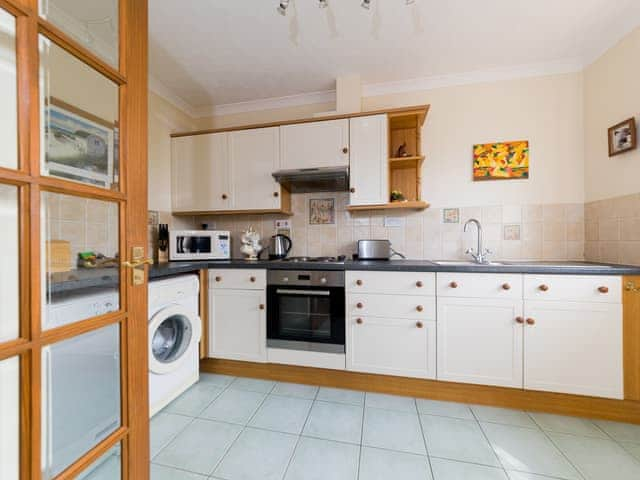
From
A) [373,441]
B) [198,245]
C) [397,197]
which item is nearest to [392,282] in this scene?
[397,197]

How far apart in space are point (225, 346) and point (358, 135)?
1994 mm

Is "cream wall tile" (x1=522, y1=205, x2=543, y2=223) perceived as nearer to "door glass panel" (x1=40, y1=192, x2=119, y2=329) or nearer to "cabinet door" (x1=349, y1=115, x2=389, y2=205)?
"cabinet door" (x1=349, y1=115, x2=389, y2=205)

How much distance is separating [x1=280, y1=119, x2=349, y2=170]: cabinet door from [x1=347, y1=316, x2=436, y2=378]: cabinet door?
50.6 inches

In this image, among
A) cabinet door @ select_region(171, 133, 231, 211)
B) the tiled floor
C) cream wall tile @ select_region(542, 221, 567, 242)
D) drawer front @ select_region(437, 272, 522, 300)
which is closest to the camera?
the tiled floor

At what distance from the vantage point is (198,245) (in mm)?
2256

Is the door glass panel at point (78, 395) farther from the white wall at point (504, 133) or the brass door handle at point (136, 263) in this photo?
the white wall at point (504, 133)

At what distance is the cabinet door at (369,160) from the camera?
2061mm

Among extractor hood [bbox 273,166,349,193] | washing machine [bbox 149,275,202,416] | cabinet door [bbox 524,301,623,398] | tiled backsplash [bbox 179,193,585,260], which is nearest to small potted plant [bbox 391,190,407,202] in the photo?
tiled backsplash [bbox 179,193,585,260]

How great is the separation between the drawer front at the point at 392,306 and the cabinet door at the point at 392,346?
0.12 feet

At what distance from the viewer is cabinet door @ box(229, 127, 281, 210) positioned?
7.45ft

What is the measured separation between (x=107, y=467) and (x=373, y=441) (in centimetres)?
119

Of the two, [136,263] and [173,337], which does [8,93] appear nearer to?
[136,263]

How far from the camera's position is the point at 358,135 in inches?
82.5

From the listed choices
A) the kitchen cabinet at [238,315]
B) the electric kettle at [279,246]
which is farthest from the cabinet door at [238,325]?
the electric kettle at [279,246]
